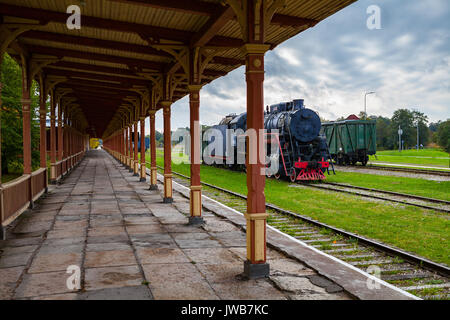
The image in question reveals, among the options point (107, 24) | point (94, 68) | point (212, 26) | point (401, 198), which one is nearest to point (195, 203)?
point (212, 26)

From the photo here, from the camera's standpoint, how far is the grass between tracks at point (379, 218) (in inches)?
274

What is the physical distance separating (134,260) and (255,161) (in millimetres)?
2464

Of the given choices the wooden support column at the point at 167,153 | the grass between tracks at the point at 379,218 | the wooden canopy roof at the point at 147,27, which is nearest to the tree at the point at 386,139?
the grass between tracks at the point at 379,218

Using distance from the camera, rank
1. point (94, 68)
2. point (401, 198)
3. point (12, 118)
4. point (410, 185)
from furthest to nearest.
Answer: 1. point (12, 118)
2. point (410, 185)
3. point (94, 68)
4. point (401, 198)

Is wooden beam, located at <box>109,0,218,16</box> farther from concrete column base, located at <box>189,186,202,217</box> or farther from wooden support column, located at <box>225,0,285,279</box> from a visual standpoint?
concrete column base, located at <box>189,186,202,217</box>

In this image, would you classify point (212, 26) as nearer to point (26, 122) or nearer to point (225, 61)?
point (225, 61)

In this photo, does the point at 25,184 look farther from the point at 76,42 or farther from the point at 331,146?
the point at 331,146

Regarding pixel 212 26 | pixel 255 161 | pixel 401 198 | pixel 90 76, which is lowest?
pixel 401 198

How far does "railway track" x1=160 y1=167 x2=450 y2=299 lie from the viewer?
16.6 ft

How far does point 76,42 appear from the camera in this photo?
9266 millimetres

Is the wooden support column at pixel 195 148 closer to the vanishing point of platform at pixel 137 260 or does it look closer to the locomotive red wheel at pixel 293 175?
the vanishing point of platform at pixel 137 260

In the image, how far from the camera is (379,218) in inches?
363

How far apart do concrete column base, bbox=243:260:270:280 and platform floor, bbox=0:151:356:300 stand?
105 mm
